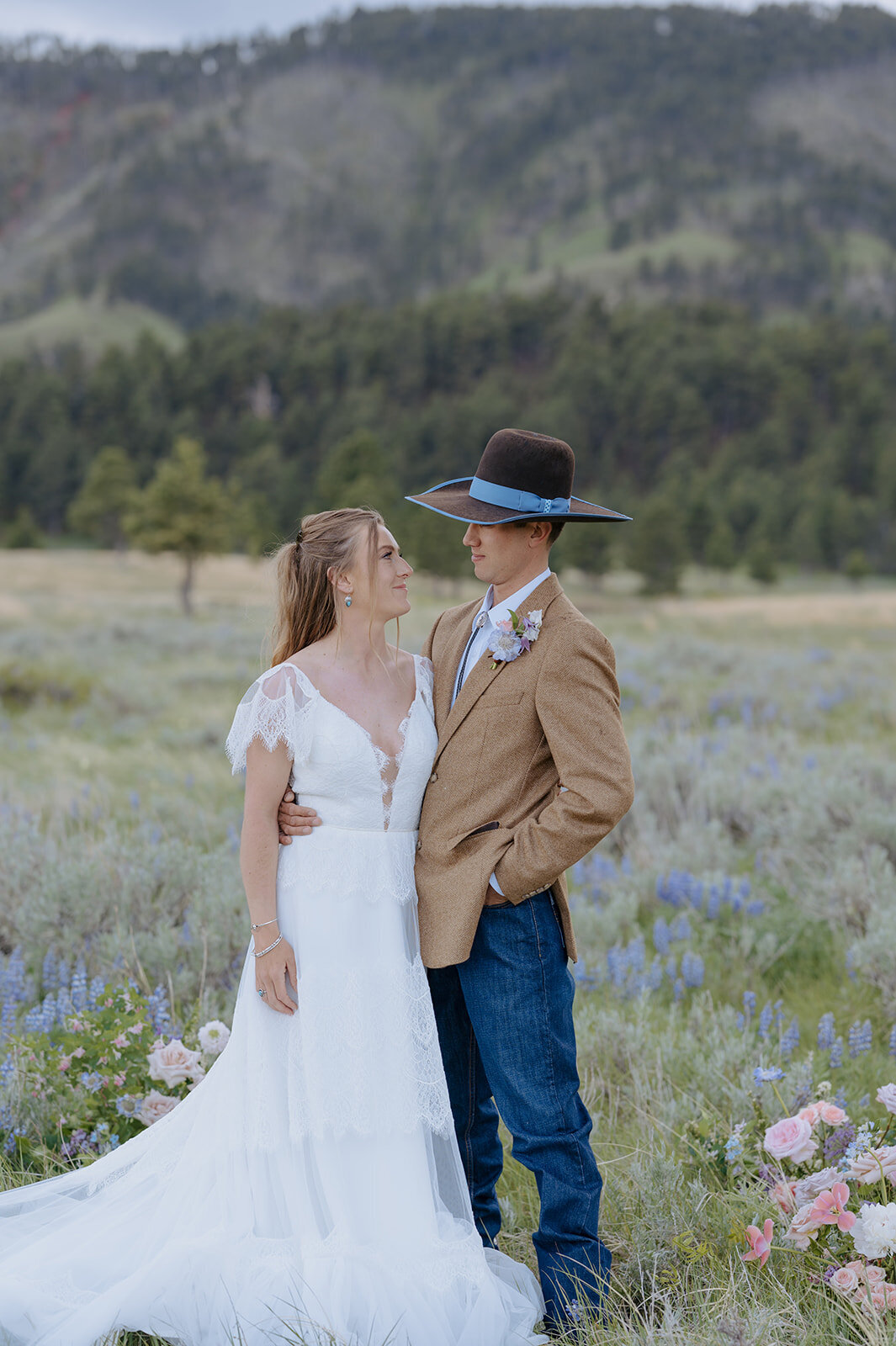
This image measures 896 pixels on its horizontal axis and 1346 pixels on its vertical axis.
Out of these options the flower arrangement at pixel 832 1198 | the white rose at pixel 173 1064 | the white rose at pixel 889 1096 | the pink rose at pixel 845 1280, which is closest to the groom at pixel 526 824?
the flower arrangement at pixel 832 1198

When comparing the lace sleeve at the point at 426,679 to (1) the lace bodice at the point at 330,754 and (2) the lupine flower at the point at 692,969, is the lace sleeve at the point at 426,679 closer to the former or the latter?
(1) the lace bodice at the point at 330,754

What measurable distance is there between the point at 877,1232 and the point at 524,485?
6.40ft

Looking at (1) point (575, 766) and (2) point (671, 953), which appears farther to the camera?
(2) point (671, 953)

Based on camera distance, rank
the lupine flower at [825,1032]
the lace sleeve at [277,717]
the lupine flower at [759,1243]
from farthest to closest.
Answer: the lupine flower at [825,1032] → the lace sleeve at [277,717] → the lupine flower at [759,1243]

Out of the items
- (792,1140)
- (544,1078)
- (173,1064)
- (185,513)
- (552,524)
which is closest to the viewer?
(792,1140)

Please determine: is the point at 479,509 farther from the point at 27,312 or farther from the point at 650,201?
the point at 650,201

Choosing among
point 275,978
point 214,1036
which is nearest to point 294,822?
point 275,978

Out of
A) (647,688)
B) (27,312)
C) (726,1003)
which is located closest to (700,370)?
(647,688)

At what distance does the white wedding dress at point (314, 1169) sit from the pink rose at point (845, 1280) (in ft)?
2.42

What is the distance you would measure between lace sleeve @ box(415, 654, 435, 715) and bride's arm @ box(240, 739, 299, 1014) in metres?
0.46

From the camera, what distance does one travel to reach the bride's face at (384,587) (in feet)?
9.27

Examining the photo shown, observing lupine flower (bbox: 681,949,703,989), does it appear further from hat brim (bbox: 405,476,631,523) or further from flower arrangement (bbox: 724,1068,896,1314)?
hat brim (bbox: 405,476,631,523)

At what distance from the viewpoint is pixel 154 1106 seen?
3207 millimetres

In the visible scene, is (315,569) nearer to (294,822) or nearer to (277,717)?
(277,717)
